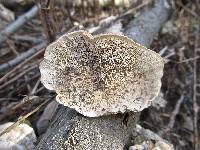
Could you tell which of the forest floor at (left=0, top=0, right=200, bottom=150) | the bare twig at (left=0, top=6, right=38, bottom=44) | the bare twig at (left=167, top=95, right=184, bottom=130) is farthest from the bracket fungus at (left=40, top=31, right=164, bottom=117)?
the bare twig at (left=0, top=6, right=38, bottom=44)

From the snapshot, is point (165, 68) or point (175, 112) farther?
point (165, 68)

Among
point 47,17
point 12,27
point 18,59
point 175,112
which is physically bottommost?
point 175,112

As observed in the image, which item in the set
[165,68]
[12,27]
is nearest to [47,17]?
[12,27]

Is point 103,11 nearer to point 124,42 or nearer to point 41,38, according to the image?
point 41,38

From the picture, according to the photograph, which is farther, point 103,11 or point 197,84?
point 103,11

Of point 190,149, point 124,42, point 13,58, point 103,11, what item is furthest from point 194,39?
point 124,42

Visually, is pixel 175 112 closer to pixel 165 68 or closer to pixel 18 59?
pixel 165 68

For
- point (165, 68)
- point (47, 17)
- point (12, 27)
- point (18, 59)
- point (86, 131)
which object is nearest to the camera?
point (86, 131)

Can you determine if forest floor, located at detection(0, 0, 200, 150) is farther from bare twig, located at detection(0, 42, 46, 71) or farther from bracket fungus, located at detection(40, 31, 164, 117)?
bracket fungus, located at detection(40, 31, 164, 117)
